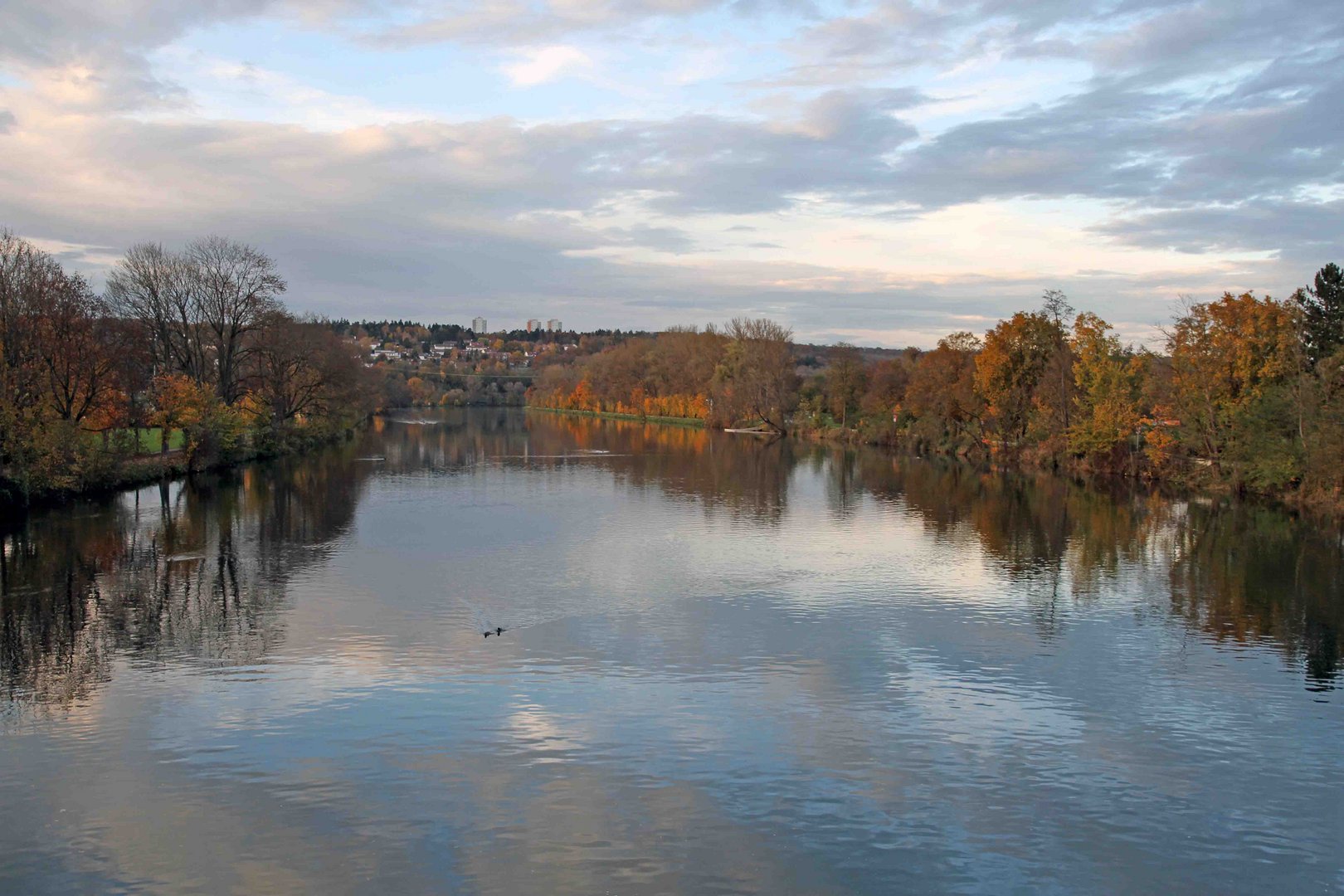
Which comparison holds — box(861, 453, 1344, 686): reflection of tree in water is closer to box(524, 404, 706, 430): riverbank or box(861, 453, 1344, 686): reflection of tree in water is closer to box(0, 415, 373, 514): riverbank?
box(0, 415, 373, 514): riverbank

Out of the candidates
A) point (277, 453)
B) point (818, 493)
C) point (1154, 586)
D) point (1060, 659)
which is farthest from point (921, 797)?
point (277, 453)

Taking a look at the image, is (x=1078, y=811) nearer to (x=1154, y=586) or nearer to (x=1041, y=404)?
(x=1154, y=586)

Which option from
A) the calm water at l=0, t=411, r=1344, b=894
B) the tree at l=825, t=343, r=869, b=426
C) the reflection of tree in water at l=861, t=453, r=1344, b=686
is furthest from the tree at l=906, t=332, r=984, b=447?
the calm water at l=0, t=411, r=1344, b=894

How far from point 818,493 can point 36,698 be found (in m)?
29.0

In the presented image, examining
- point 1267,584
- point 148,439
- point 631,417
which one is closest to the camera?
point 1267,584

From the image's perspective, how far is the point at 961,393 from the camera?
55781 millimetres

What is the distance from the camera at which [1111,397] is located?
45.3m

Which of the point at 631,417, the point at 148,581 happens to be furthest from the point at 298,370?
the point at 631,417

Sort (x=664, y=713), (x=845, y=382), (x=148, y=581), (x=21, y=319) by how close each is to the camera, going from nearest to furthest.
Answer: (x=664, y=713)
(x=148, y=581)
(x=21, y=319)
(x=845, y=382)

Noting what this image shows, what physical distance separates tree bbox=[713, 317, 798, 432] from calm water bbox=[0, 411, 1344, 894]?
176ft

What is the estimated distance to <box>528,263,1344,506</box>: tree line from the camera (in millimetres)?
34438

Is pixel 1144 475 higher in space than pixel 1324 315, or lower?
lower

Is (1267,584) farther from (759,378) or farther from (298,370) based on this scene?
(759,378)

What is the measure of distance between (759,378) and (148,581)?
208 feet
